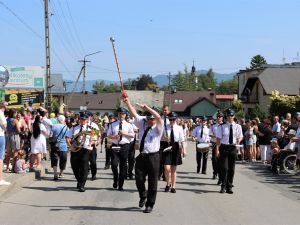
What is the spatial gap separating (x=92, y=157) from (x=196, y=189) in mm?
2930

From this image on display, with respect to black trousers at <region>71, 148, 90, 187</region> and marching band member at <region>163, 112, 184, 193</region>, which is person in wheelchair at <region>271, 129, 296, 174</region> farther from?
black trousers at <region>71, 148, 90, 187</region>

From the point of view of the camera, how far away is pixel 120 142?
509 inches

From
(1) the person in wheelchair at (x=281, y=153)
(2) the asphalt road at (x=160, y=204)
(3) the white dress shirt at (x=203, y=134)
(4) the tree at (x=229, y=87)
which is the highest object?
(4) the tree at (x=229, y=87)

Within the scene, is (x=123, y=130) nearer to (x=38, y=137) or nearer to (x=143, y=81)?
(x=38, y=137)

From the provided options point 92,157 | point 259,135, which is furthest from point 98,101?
point 92,157

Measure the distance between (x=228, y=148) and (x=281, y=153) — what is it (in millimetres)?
5382

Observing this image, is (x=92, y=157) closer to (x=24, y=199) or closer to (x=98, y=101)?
→ (x=24, y=199)

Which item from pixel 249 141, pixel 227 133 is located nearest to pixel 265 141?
pixel 249 141

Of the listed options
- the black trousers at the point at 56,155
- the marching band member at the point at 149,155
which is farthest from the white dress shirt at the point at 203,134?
the marching band member at the point at 149,155

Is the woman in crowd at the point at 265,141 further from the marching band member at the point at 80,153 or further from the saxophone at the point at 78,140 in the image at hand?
the saxophone at the point at 78,140

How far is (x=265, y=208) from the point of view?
10.7 metres

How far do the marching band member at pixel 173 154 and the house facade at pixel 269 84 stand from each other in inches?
1620

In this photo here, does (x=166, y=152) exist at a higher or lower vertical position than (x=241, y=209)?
higher

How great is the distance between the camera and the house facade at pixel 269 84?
54.9 meters
